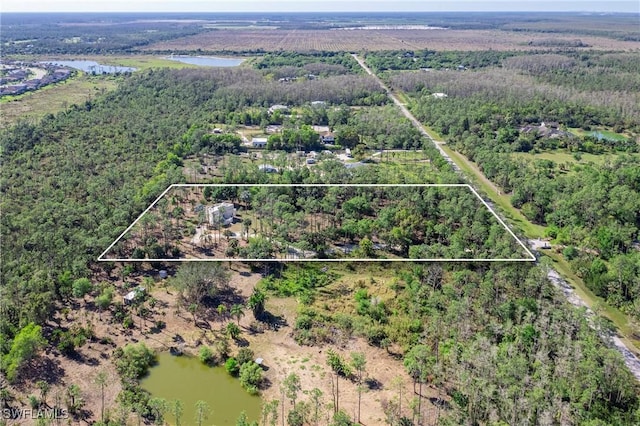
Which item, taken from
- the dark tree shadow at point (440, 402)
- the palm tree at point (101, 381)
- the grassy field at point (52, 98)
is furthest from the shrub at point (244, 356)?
the grassy field at point (52, 98)

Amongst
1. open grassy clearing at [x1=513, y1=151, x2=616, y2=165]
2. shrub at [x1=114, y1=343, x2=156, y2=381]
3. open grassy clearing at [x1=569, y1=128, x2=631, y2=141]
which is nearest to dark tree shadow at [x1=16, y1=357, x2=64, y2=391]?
shrub at [x1=114, y1=343, x2=156, y2=381]

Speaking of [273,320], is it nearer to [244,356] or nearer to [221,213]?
[244,356]

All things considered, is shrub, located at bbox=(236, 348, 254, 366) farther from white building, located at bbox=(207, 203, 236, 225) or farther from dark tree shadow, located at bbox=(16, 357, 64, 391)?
white building, located at bbox=(207, 203, 236, 225)

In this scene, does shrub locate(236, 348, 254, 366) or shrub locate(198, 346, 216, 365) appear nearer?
shrub locate(236, 348, 254, 366)

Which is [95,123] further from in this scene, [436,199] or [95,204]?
[436,199]

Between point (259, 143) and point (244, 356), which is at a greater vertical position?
point (259, 143)

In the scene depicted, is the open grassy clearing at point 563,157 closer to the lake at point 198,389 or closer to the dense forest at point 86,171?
the dense forest at point 86,171

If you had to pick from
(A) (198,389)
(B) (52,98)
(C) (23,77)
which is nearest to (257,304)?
(A) (198,389)

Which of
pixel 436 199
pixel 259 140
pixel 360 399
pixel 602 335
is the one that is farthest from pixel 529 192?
pixel 259 140
